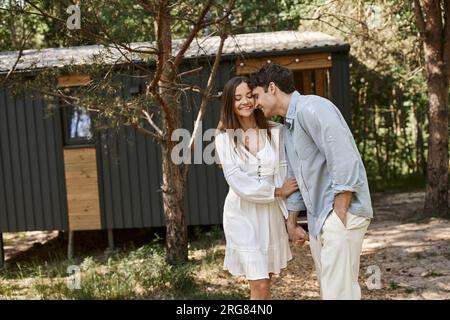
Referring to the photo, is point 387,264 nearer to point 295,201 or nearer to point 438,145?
point 438,145

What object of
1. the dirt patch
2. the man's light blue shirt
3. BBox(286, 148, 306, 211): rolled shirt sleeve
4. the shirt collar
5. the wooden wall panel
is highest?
the shirt collar

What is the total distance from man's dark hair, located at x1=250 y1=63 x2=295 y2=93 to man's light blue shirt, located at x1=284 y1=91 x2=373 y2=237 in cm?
8

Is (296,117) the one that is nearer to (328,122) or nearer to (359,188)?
(328,122)

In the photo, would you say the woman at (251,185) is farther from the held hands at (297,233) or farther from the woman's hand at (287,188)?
the held hands at (297,233)

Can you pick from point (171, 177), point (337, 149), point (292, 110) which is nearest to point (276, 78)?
point (292, 110)

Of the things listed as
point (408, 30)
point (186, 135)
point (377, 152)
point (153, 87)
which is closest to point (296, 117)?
point (153, 87)

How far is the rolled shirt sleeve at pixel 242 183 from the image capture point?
11.5 feet

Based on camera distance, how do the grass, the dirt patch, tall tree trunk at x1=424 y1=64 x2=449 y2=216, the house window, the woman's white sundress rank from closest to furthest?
the woman's white sundress
the dirt patch
the grass
tall tree trunk at x1=424 y1=64 x2=449 y2=216
the house window

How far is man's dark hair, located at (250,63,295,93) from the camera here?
3.27 metres

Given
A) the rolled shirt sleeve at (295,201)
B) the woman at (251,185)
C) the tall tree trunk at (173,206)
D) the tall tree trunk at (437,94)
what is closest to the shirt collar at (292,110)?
the rolled shirt sleeve at (295,201)

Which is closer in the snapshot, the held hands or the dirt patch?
the held hands

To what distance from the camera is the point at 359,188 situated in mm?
2961

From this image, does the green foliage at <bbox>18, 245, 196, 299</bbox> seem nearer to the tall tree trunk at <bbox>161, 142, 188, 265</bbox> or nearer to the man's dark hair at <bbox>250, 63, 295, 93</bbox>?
the tall tree trunk at <bbox>161, 142, 188, 265</bbox>

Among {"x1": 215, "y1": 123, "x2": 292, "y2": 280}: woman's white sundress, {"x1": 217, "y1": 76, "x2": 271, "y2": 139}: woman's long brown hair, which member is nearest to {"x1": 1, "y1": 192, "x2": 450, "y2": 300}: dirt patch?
{"x1": 215, "y1": 123, "x2": 292, "y2": 280}: woman's white sundress
